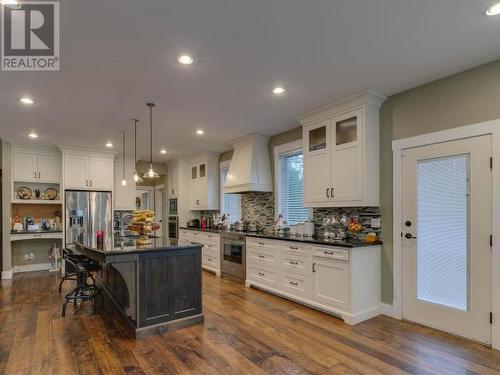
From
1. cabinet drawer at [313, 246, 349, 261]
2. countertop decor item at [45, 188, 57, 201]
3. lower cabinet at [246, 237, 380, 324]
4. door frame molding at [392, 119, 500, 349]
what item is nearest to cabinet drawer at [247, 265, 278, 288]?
lower cabinet at [246, 237, 380, 324]

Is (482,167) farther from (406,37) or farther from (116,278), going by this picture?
(116,278)

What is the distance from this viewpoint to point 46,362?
8.29 feet

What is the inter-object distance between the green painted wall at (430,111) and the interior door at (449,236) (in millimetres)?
203

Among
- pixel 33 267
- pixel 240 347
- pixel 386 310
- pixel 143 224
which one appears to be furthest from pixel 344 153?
pixel 33 267

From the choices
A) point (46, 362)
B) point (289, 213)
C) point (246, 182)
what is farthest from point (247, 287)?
point (46, 362)

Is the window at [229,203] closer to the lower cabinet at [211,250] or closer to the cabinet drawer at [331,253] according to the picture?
the lower cabinet at [211,250]

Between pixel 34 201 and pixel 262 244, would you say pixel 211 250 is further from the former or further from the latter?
pixel 34 201

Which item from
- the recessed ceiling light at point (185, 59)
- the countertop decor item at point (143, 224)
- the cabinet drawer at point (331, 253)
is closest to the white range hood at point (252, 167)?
the cabinet drawer at point (331, 253)

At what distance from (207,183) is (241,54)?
4639mm

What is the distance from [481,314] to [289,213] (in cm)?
296

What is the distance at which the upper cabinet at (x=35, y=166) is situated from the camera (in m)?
6.12

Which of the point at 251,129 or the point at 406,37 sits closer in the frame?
the point at 406,37

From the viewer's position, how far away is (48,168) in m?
6.47

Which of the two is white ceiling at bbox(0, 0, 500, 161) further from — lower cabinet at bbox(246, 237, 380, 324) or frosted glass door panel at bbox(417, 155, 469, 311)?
lower cabinet at bbox(246, 237, 380, 324)
